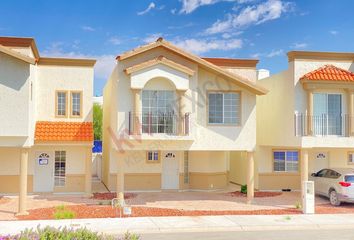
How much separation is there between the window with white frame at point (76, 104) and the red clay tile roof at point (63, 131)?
0.62 meters

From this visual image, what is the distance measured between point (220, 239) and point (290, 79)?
10.8 metres

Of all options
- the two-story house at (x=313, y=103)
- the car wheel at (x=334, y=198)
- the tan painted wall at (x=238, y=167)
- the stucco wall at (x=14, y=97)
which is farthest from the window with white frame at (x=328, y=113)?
the stucco wall at (x=14, y=97)

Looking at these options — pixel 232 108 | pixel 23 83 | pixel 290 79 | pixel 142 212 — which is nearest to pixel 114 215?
pixel 142 212

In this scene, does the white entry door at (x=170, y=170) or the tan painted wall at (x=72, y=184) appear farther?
the white entry door at (x=170, y=170)

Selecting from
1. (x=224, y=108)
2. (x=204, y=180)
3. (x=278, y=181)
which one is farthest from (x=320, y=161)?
(x=224, y=108)

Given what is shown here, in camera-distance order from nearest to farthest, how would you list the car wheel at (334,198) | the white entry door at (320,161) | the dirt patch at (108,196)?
the car wheel at (334,198) < the dirt patch at (108,196) < the white entry door at (320,161)

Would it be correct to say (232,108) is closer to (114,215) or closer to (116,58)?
(116,58)

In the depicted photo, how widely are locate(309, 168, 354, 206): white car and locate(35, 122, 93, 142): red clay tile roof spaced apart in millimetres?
11699

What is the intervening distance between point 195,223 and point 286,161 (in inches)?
433

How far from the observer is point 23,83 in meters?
16.9

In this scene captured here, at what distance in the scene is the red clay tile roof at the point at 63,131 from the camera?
2064 centimetres

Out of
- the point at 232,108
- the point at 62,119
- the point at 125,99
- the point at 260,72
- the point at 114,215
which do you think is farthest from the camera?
the point at 260,72

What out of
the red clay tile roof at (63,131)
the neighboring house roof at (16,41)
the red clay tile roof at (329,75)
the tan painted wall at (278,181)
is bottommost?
the tan painted wall at (278,181)

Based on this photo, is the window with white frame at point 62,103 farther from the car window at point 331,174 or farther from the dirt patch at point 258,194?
the car window at point 331,174
